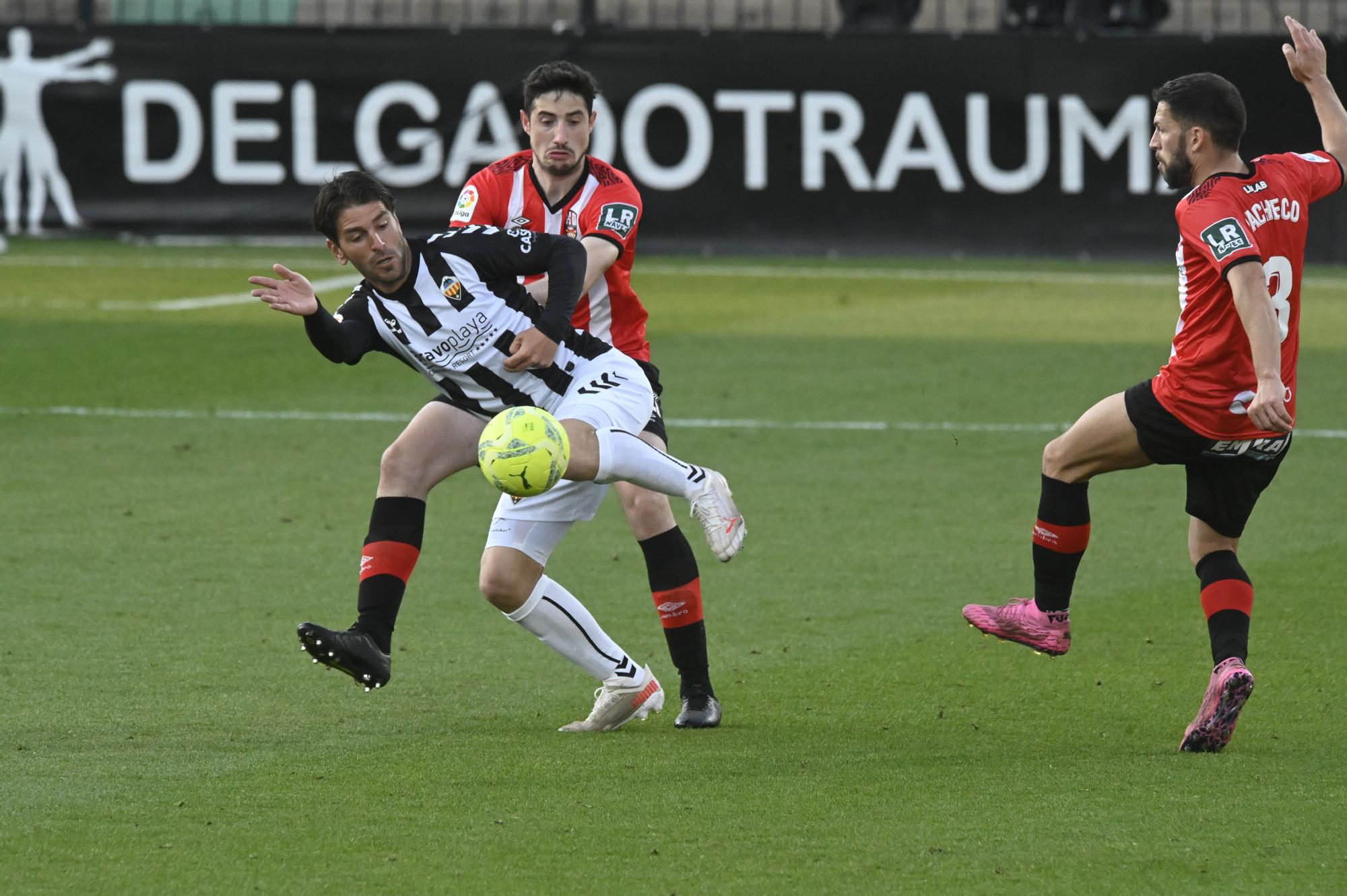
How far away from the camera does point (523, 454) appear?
4.93 metres

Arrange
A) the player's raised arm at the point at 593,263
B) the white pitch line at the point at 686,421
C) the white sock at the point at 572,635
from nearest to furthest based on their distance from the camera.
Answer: the white sock at the point at 572,635 → the player's raised arm at the point at 593,263 → the white pitch line at the point at 686,421

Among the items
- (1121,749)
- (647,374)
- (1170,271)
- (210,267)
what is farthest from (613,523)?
(1170,271)

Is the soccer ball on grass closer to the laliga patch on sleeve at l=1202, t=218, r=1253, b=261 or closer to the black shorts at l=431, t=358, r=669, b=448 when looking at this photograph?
the black shorts at l=431, t=358, r=669, b=448

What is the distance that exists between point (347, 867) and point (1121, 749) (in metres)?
2.14

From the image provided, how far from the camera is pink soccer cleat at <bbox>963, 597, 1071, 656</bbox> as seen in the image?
562cm

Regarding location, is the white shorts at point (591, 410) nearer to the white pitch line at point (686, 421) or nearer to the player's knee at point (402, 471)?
the player's knee at point (402, 471)

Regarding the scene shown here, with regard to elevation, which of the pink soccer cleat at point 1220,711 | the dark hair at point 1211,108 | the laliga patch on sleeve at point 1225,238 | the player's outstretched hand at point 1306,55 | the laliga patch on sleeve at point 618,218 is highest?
the player's outstretched hand at point 1306,55

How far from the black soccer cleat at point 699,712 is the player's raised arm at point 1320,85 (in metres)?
2.34

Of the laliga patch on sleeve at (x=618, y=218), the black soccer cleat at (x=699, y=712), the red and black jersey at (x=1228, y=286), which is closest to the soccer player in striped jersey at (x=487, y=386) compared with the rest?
the black soccer cleat at (x=699, y=712)

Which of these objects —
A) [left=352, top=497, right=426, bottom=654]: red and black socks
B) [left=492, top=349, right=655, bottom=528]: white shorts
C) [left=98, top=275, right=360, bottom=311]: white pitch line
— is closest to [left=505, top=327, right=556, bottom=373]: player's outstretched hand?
[left=492, top=349, right=655, bottom=528]: white shorts

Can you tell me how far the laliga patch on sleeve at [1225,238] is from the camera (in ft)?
16.2

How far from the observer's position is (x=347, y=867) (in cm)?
416

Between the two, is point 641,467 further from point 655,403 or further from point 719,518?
point 655,403

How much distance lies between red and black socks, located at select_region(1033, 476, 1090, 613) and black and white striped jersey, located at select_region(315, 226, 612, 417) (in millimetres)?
1444
